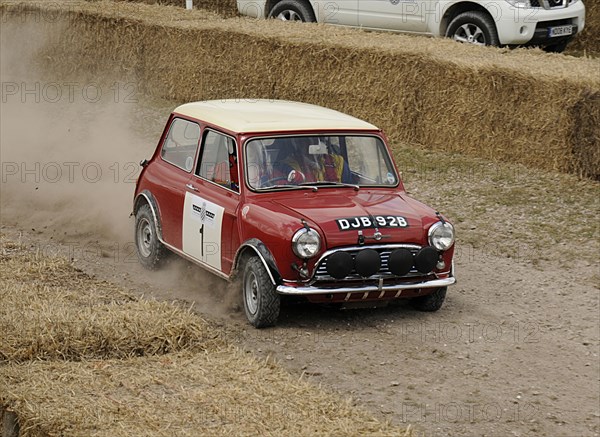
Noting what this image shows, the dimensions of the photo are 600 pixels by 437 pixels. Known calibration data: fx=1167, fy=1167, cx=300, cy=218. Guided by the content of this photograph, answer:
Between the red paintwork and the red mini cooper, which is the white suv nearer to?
the red mini cooper

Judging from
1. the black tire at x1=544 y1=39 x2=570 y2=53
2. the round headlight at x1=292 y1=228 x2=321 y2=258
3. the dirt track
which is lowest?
the dirt track

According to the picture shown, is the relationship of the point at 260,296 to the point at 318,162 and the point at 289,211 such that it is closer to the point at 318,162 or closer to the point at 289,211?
the point at 289,211

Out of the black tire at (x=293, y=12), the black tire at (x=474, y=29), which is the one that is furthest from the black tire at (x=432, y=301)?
the black tire at (x=293, y=12)

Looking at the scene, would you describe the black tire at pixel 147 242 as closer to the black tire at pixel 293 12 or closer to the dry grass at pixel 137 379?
the dry grass at pixel 137 379

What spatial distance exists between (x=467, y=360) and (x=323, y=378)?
3.93 ft

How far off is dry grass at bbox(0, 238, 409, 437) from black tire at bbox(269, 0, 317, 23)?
423 inches

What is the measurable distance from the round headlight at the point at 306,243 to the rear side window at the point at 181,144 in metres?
2.01

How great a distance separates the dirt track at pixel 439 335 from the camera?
778 cm

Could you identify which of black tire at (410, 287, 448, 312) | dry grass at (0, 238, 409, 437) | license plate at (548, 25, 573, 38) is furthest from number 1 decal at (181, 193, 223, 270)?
license plate at (548, 25, 573, 38)

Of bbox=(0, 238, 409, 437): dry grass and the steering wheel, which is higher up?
the steering wheel

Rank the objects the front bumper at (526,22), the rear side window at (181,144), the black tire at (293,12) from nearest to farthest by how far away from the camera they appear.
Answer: the rear side window at (181,144), the front bumper at (526,22), the black tire at (293,12)

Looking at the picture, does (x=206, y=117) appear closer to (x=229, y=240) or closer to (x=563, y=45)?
(x=229, y=240)

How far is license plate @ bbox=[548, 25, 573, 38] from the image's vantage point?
16750 mm

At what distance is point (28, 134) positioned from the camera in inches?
741
